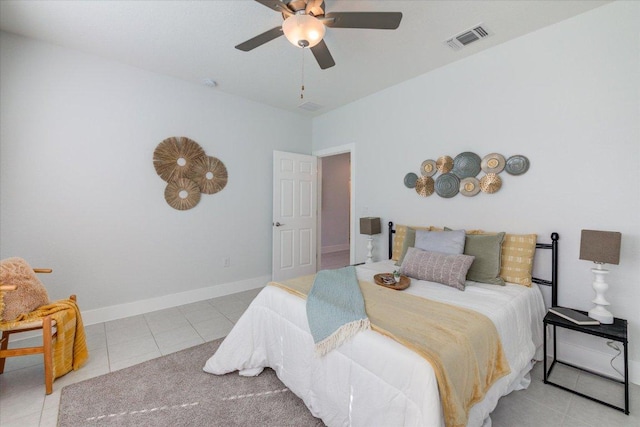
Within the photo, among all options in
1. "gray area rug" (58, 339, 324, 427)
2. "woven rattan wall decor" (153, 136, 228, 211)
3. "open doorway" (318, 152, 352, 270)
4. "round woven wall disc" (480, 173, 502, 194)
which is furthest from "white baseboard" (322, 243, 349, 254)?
"gray area rug" (58, 339, 324, 427)

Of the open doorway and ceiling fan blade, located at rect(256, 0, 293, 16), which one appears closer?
ceiling fan blade, located at rect(256, 0, 293, 16)

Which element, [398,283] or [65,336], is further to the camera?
[398,283]

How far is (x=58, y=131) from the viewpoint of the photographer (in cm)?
276

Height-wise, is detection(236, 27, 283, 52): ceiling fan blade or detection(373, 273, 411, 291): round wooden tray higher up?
detection(236, 27, 283, 52): ceiling fan blade

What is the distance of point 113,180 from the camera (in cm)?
307

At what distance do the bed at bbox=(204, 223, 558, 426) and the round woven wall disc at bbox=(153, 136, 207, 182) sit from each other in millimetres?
2323

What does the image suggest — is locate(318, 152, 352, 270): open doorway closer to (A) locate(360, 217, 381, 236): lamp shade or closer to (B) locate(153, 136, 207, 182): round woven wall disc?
(A) locate(360, 217, 381, 236): lamp shade

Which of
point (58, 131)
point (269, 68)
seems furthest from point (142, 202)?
point (269, 68)

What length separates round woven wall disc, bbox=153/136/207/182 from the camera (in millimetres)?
3354

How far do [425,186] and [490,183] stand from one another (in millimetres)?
690

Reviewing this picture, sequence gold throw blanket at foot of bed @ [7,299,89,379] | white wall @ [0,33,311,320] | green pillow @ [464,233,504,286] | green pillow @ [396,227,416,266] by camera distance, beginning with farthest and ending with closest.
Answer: green pillow @ [396,227,416,266] < white wall @ [0,33,311,320] < green pillow @ [464,233,504,286] < gold throw blanket at foot of bed @ [7,299,89,379]

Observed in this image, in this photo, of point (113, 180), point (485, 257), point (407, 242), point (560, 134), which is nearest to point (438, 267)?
point (485, 257)

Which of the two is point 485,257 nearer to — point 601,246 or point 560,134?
point 601,246

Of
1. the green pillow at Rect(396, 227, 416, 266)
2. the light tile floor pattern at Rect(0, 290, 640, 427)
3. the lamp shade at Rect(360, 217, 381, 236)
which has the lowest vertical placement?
the light tile floor pattern at Rect(0, 290, 640, 427)
